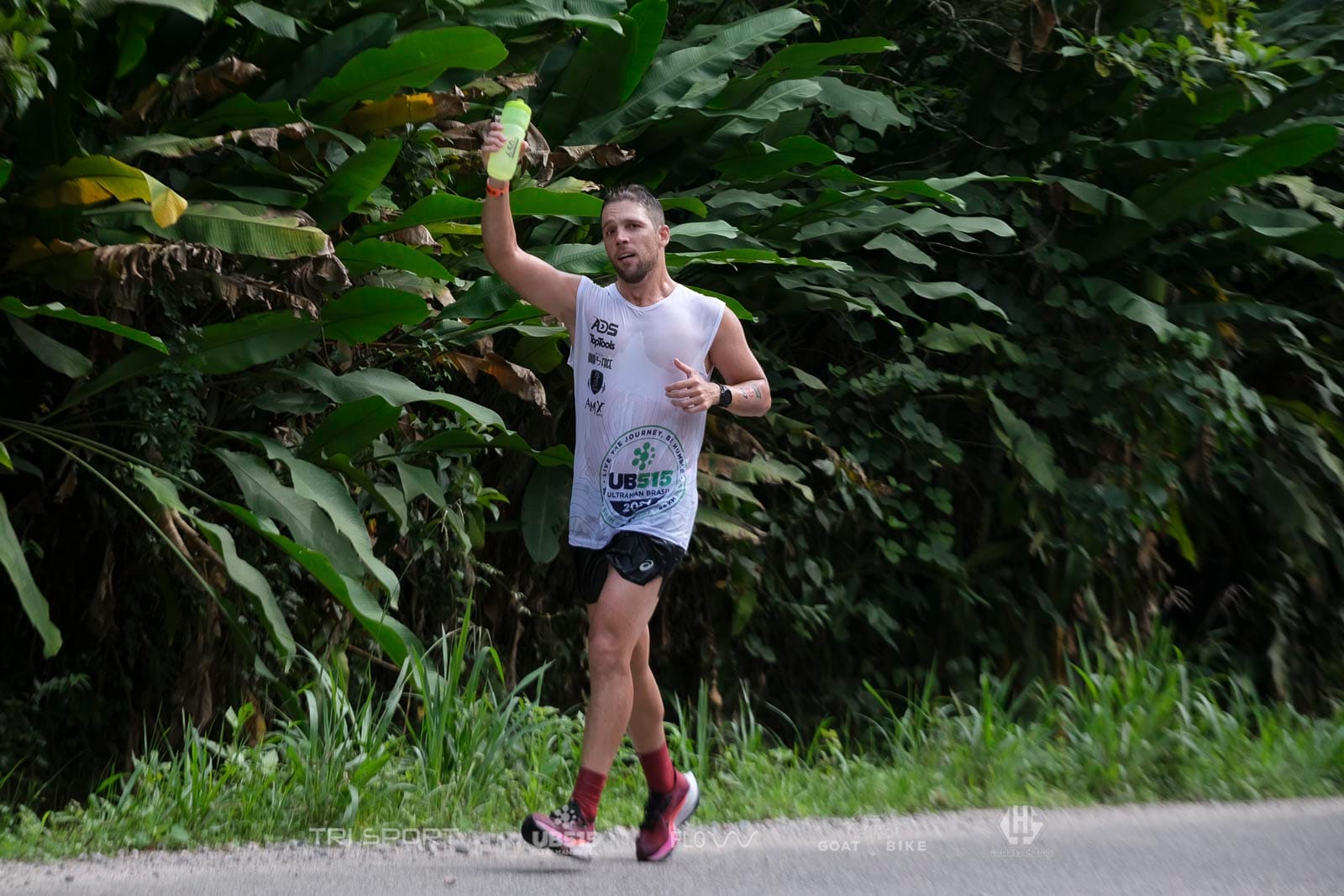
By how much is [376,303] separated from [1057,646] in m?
4.16

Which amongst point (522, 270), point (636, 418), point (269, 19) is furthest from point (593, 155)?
point (636, 418)

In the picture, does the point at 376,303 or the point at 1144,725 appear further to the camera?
the point at 1144,725

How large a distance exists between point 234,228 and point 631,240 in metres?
1.62

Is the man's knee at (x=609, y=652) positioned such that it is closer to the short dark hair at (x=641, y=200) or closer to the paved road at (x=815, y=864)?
the paved road at (x=815, y=864)

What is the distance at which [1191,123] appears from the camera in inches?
289

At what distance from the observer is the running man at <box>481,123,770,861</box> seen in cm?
381

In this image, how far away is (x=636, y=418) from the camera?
389 cm

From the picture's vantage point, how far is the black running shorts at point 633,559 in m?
3.83

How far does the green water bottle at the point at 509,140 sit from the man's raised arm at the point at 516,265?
69 millimetres

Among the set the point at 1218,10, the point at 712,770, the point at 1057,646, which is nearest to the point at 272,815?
the point at 712,770

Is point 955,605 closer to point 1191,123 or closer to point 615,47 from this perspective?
point 1191,123

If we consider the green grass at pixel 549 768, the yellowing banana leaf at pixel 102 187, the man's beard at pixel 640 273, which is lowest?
the green grass at pixel 549 768

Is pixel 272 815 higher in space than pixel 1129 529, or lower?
higher

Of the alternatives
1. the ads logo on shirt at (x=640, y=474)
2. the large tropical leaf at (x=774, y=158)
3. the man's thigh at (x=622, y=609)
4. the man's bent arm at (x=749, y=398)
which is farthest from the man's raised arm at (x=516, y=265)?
the large tropical leaf at (x=774, y=158)
